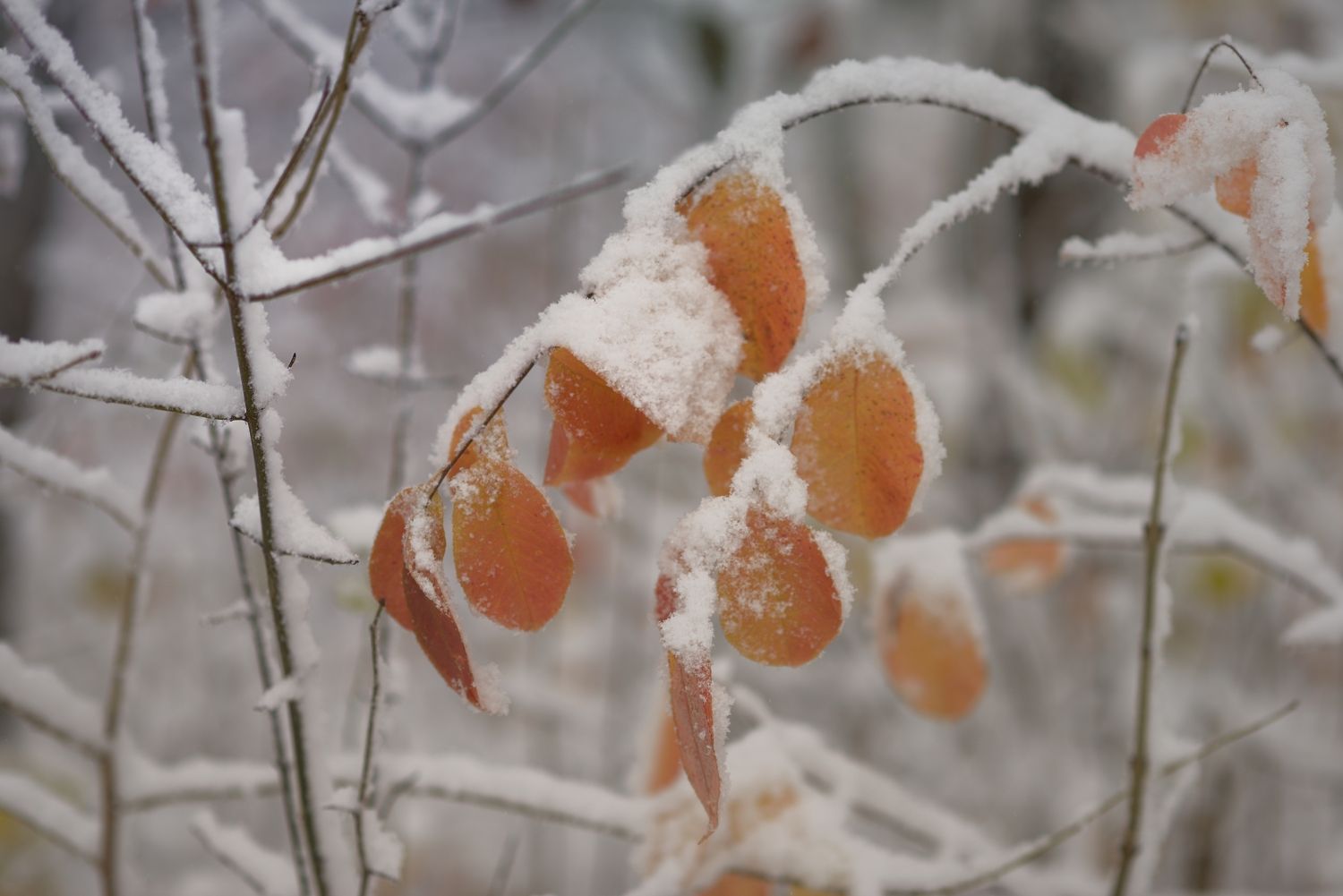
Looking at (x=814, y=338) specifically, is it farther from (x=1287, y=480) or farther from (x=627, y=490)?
(x=1287, y=480)

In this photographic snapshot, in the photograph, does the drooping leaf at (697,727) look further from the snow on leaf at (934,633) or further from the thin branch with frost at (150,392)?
the snow on leaf at (934,633)

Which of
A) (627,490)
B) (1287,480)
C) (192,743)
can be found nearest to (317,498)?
(192,743)

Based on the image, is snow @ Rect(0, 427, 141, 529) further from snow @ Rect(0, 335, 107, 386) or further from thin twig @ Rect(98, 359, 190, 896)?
snow @ Rect(0, 335, 107, 386)

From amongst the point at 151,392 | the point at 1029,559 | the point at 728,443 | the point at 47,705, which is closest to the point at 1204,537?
the point at 1029,559

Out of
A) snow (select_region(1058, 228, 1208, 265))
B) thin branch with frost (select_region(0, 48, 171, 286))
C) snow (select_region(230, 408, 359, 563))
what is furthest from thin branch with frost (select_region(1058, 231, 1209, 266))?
thin branch with frost (select_region(0, 48, 171, 286))

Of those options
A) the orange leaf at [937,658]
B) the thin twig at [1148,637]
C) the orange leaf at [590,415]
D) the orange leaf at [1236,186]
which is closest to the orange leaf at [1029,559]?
the orange leaf at [937,658]

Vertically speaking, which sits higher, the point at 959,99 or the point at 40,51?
the point at 959,99
